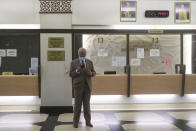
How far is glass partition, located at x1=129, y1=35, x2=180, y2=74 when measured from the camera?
7.82 meters

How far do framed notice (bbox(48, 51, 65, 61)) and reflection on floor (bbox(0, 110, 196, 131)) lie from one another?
1552 mm

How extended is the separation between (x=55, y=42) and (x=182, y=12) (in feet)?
12.7

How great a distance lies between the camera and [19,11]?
7.11m

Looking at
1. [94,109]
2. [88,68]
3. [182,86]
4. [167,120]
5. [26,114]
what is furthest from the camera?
[182,86]

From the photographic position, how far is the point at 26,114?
6.68m

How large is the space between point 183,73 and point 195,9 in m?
1.97

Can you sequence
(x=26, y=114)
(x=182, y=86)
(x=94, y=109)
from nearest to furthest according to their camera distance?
1. (x=26, y=114)
2. (x=94, y=109)
3. (x=182, y=86)

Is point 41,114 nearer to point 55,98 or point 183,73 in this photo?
point 55,98

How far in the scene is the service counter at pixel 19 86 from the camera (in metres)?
7.41

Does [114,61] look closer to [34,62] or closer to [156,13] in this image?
[156,13]

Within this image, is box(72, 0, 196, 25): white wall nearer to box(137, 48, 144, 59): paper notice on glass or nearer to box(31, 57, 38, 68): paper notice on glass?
→ box(137, 48, 144, 59): paper notice on glass

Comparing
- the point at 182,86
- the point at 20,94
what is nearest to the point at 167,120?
the point at 182,86

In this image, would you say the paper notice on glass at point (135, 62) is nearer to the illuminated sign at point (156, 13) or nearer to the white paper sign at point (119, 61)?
the white paper sign at point (119, 61)

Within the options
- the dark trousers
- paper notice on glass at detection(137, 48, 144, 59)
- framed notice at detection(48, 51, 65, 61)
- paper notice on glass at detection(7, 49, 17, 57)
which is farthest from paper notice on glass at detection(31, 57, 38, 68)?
paper notice on glass at detection(137, 48, 144, 59)
